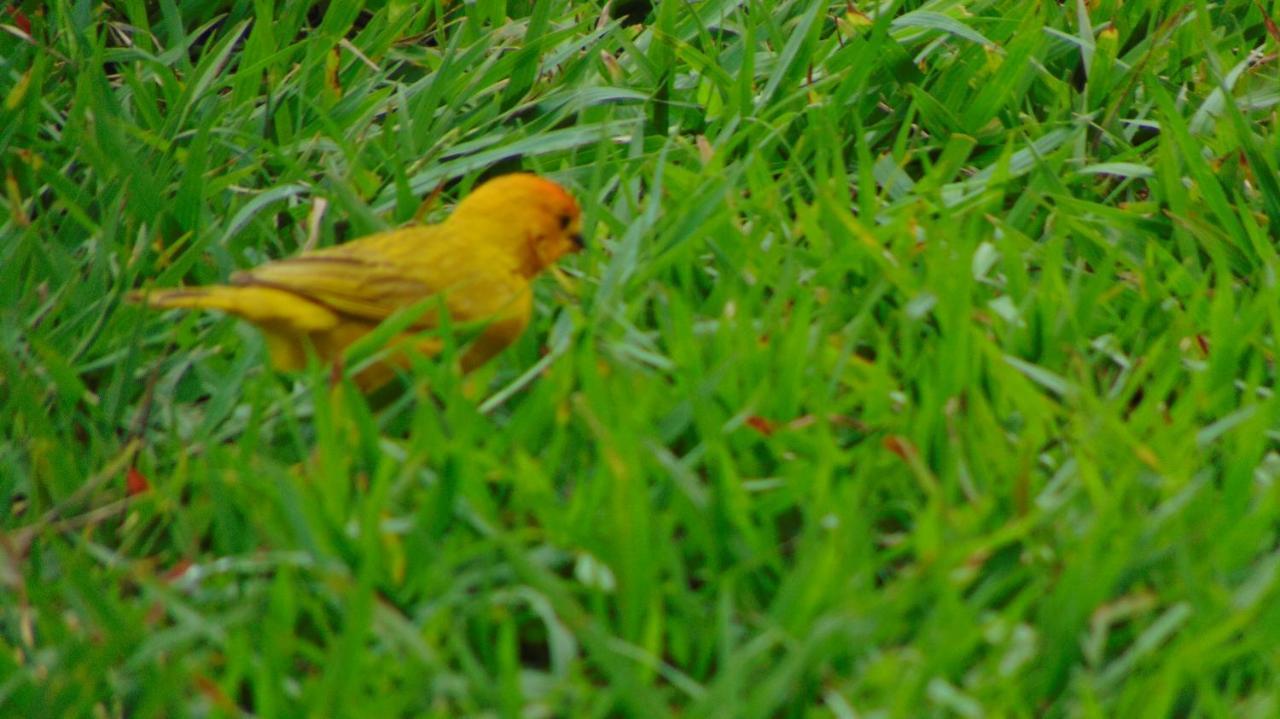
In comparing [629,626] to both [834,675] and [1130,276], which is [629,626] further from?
[1130,276]

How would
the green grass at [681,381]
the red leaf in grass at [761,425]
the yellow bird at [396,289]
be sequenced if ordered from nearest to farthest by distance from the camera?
the green grass at [681,381]
the red leaf in grass at [761,425]
the yellow bird at [396,289]

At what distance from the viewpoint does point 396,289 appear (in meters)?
2.99

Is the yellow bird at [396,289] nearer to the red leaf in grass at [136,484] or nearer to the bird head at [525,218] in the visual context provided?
the bird head at [525,218]

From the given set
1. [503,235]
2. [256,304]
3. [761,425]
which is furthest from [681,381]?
[256,304]

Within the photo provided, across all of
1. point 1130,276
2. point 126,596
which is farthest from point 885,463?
point 126,596

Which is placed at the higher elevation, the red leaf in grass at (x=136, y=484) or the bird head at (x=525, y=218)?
the bird head at (x=525, y=218)

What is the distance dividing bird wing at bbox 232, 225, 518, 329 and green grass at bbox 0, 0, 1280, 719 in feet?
0.47

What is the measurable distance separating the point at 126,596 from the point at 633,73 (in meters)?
2.00

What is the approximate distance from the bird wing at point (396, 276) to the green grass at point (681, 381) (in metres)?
0.14

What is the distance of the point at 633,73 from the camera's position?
4164 millimetres

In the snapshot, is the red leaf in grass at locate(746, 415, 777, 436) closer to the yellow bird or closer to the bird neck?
the yellow bird

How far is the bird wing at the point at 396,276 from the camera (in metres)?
2.94

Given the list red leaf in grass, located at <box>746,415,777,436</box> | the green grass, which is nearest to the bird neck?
the green grass

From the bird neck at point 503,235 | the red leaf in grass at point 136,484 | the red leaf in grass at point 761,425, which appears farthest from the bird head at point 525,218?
the red leaf in grass at point 136,484
